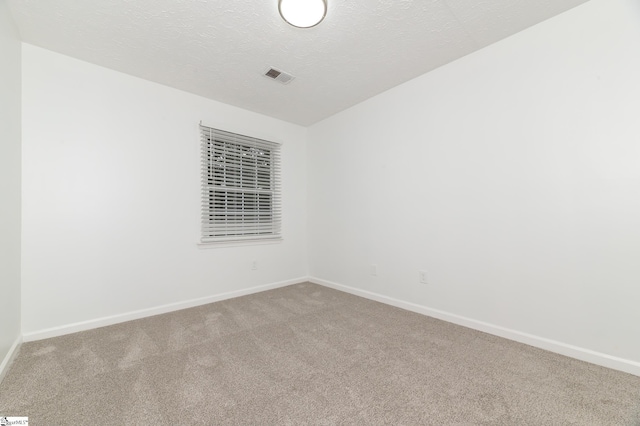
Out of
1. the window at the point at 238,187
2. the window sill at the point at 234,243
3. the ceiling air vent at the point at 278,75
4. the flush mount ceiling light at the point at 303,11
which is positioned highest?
the ceiling air vent at the point at 278,75

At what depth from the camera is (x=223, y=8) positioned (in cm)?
180

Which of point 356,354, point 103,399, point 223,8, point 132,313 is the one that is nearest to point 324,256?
point 356,354

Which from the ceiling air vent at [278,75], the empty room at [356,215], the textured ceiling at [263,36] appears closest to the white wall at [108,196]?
the empty room at [356,215]

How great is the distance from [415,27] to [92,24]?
8.08 feet

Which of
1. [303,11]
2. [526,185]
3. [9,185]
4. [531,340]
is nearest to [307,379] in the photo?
[531,340]

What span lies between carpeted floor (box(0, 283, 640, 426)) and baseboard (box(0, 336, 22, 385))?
0.14ft

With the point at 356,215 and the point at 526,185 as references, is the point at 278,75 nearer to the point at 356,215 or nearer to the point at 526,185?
the point at 356,215

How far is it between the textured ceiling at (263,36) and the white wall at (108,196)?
11.6 inches

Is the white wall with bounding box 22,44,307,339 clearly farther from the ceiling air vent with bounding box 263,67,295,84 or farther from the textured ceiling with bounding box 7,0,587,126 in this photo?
the ceiling air vent with bounding box 263,67,295,84

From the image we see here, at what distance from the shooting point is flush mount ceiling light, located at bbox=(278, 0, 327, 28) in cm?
170

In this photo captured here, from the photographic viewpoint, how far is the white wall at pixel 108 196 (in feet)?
7.23

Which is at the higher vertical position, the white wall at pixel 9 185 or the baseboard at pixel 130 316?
the white wall at pixel 9 185

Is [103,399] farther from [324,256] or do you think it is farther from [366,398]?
[324,256]

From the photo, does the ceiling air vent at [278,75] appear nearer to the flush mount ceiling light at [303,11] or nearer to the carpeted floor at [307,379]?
the flush mount ceiling light at [303,11]
